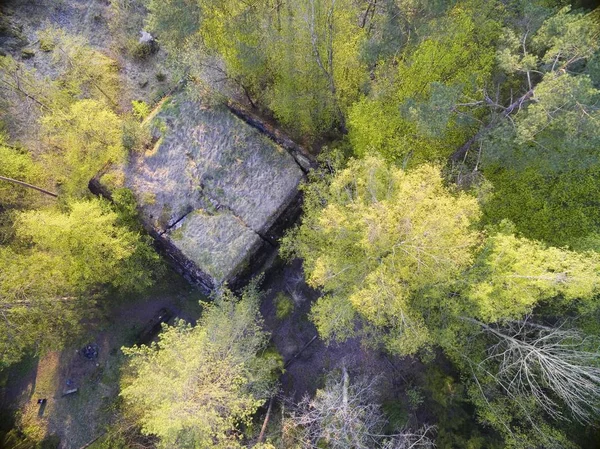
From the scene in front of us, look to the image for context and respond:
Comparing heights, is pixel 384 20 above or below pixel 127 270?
A: above

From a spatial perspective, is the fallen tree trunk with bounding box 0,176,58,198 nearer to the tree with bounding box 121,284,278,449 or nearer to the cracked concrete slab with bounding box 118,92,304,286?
the cracked concrete slab with bounding box 118,92,304,286

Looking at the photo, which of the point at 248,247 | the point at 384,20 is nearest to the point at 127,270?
the point at 248,247

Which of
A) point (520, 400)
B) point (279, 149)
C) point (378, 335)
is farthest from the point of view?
point (279, 149)

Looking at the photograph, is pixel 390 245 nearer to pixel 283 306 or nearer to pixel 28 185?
pixel 283 306

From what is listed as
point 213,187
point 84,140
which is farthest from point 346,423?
point 84,140

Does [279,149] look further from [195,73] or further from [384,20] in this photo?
[384,20]

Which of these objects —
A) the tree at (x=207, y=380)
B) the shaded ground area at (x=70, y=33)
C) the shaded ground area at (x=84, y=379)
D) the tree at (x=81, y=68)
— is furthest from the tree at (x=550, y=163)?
the tree at (x=81, y=68)

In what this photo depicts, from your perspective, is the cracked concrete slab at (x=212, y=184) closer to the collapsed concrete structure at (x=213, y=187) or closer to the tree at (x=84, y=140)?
the collapsed concrete structure at (x=213, y=187)

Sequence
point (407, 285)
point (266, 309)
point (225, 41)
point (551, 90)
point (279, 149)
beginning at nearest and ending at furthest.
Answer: point (551, 90)
point (407, 285)
point (225, 41)
point (279, 149)
point (266, 309)
